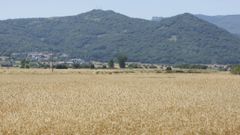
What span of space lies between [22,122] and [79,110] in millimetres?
6317

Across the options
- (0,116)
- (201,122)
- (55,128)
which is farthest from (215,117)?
(0,116)

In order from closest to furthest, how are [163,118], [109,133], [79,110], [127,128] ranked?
[109,133] → [127,128] → [163,118] → [79,110]

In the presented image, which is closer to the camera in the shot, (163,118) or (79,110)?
(163,118)

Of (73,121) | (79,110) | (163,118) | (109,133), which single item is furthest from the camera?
(79,110)

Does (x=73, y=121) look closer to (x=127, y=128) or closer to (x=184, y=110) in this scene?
(x=127, y=128)

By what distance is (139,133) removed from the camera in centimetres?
1844

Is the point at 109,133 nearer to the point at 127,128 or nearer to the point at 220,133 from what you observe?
the point at 127,128

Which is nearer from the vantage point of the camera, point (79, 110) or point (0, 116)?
point (0, 116)

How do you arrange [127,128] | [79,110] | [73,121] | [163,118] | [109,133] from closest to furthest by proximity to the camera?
[109,133]
[127,128]
[73,121]
[163,118]
[79,110]

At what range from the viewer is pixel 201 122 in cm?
2128

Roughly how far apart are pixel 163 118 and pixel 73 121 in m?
4.03

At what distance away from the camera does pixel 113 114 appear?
2381cm

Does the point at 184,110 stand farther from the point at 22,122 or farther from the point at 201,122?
the point at 22,122

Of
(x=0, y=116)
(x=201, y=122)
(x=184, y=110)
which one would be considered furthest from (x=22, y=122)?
(x=184, y=110)
